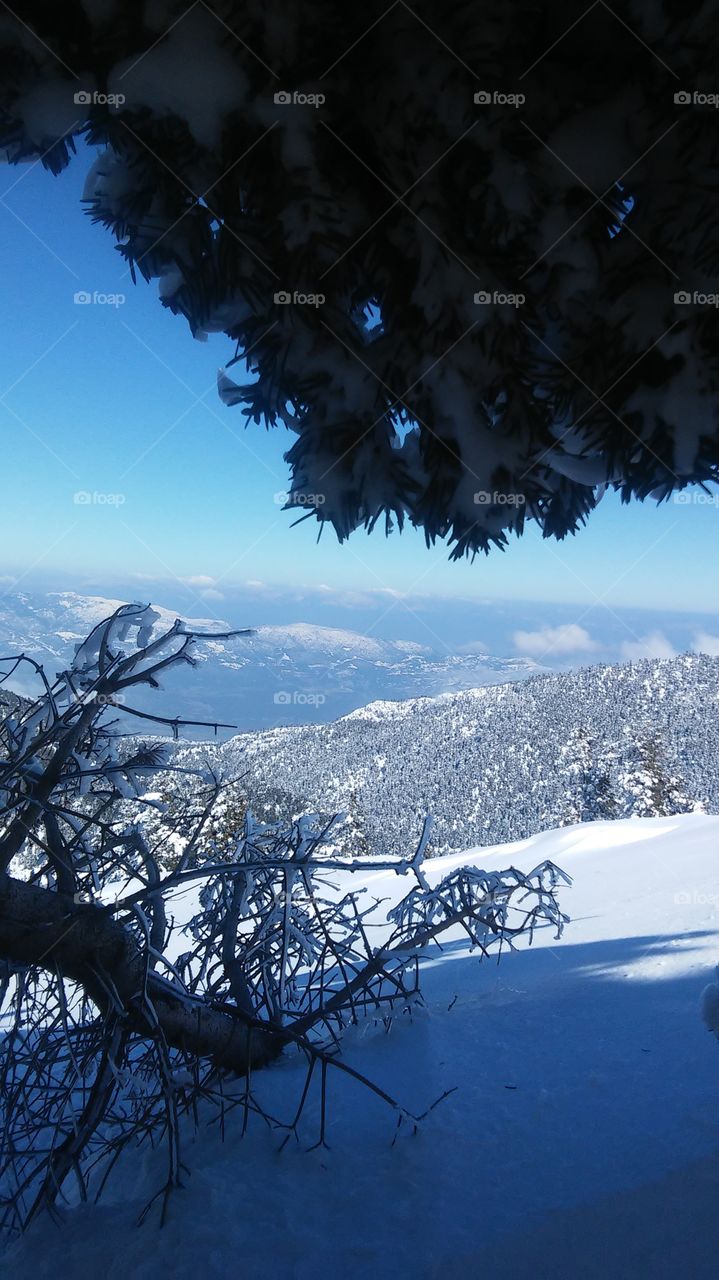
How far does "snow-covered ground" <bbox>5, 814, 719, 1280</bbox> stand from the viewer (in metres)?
2.19

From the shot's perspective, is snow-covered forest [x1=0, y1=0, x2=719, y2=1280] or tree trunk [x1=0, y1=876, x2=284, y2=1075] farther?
tree trunk [x1=0, y1=876, x2=284, y2=1075]

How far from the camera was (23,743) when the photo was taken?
10.6 ft

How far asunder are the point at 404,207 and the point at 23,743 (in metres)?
2.89

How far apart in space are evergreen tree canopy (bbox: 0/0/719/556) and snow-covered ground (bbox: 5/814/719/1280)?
2.36m

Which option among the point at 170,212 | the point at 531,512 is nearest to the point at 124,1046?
the point at 531,512

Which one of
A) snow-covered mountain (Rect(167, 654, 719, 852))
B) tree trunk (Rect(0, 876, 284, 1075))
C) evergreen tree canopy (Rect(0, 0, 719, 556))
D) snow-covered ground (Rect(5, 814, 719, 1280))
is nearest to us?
evergreen tree canopy (Rect(0, 0, 719, 556))

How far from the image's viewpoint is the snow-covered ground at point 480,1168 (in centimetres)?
219

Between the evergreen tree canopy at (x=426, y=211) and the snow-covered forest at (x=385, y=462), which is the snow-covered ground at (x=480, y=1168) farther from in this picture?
the evergreen tree canopy at (x=426, y=211)

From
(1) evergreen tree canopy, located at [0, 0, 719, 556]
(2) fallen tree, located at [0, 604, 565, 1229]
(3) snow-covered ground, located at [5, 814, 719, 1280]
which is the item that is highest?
(1) evergreen tree canopy, located at [0, 0, 719, 556]

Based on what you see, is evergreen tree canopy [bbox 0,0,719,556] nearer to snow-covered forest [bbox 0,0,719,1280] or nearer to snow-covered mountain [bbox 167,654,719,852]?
snow-covered forest [bbox 0,0,719,1280]

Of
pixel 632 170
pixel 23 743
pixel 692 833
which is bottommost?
pixel 692 833

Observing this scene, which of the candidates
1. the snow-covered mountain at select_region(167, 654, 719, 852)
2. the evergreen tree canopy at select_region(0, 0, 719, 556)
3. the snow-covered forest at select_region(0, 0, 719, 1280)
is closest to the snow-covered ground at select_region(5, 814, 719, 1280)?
the snow-covered forest at select_region(0, 0, 719, 1280)

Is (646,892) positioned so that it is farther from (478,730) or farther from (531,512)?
(478,730)

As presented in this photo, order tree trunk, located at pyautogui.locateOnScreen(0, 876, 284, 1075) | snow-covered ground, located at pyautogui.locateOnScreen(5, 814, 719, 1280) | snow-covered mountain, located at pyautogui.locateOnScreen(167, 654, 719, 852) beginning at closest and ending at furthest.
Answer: snow-covered ground, located at pyautogui.locateOnScreen(5, 814, 719, 1280)
tree trunk, located at pyautogui.locateOnScreen(0, 876, 284, 1075)
snow-covered mountain, located at pyautogui.locateOnScreen(167, 654, 719, 852)
